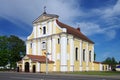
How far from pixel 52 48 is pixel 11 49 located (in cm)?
2369

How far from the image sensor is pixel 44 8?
70.9m

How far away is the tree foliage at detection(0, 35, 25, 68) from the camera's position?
77250 mm

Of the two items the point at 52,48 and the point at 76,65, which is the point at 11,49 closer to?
the point at 52,48

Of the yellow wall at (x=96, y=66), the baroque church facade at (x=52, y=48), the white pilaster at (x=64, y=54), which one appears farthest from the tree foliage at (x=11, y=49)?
the yellow wall at (x=96, y=66)

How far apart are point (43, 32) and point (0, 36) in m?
19.5

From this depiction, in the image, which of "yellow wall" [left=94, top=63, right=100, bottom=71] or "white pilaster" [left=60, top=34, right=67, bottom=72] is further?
"yellow wall" [left=94, top=63, right=100, bottom=71]

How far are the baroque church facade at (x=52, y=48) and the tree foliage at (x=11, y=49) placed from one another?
947 centimetres

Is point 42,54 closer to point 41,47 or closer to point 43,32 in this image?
point 41,47

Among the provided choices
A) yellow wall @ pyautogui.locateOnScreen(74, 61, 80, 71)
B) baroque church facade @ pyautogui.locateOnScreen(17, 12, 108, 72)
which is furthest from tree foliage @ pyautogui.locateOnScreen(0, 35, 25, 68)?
yellow wall @ pyautogui.locateOnScreen(74, 61, 80, 71)

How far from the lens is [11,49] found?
272 ft

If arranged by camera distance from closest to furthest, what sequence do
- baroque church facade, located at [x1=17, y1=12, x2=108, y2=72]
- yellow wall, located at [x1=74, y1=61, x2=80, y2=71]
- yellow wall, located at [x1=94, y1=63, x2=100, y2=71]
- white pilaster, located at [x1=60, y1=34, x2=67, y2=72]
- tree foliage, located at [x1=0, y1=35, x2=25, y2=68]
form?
baroque church facade, located at [x1=17, y1=12, x2=108, y2=72] → white pilaster, located at [x1=60, y1=34, x2=67, y2=72] → yellow wall, located at [x1=74, y1=61, x2=80, y2=71] → tree foliage, located at [x1=0, y1=35, x2=25, y2=68] → yellow wall, located at [x1=94, y1=63, x2=100, y2=71]

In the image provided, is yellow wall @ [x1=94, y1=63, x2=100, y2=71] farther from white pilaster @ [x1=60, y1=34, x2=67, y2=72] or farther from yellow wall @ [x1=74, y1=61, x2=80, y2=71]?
white pilaster @ [x1=60, y1=34, x2=67, y2=72]

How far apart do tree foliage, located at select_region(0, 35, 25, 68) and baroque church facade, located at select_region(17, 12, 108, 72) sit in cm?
947

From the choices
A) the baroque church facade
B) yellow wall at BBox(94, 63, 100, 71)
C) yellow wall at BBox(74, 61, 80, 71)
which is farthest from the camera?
yellow wall at BBox(94, 63, 100, 71)
